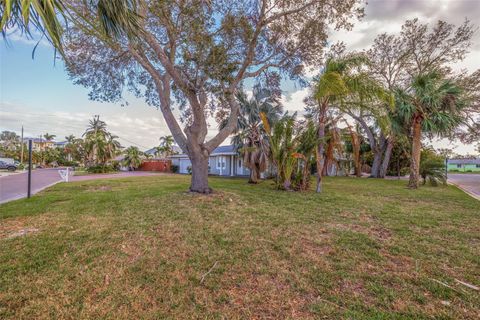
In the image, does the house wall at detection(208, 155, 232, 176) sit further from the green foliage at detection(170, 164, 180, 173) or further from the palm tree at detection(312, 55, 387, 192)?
the palm tree at detection(312, 55, 387, 192)

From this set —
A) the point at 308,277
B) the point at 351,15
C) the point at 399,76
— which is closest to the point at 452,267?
the point at 308,277

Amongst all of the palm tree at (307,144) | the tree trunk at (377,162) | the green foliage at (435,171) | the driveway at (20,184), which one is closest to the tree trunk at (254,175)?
the palm tree at (307,144)

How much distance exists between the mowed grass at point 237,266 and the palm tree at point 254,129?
799cm

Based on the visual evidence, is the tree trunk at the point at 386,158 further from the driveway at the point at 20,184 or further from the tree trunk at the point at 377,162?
the driveway at the point at 20,184

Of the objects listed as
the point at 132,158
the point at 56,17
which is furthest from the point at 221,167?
the point at 56,17

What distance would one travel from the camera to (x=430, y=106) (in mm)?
11461

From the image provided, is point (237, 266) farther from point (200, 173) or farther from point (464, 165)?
point (464, 165)

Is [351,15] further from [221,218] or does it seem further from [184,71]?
[221,218]

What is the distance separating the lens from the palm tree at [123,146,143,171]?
119 feet

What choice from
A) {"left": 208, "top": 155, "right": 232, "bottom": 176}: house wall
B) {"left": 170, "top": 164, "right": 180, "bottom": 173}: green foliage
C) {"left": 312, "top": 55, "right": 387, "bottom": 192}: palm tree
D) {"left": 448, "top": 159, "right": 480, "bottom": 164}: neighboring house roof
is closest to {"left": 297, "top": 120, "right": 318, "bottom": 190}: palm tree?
{"left": 312, "top": 55, "right": 387, "bottom": 192}: palm tree

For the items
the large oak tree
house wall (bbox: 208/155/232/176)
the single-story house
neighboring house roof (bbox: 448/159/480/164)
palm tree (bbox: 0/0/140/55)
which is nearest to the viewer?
palm tree (bbox: 0/0/140/55)

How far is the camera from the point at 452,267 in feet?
10.1

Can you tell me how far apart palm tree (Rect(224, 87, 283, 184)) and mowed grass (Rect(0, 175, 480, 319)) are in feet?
26.2

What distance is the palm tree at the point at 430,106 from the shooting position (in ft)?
36.6
